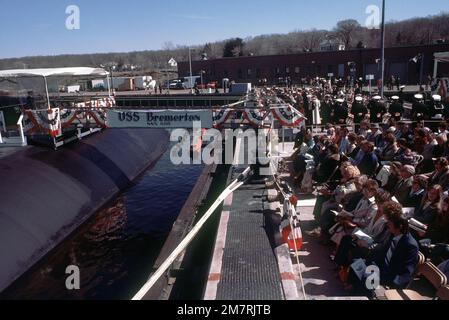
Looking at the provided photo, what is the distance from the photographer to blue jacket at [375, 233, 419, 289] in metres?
6.39

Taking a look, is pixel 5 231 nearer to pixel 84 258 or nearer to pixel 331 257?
pixel 84 258

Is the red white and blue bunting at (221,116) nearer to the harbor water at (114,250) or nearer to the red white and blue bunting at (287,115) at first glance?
the red white and blue bunting at (287,115)

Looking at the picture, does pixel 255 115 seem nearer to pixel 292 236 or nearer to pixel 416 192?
pixel 292 236

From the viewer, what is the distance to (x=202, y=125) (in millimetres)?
16797

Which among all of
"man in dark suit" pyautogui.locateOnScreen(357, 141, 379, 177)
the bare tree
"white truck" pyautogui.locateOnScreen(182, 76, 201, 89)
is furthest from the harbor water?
the bare tree

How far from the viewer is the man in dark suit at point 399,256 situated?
6.41 meters

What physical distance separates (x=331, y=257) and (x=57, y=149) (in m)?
14.8

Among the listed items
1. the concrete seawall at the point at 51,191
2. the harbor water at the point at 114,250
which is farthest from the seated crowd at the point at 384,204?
the concrete seawall at the point at 51,191

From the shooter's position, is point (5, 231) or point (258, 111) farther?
point (258, 111)

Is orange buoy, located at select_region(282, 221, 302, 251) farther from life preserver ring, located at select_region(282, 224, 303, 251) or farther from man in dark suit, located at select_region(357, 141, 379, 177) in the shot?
man in dark suit, located at select_region(357, 141, 379, 177)

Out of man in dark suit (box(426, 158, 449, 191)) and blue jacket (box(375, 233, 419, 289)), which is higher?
man in dark suit (box(426, 158, 449, 191))

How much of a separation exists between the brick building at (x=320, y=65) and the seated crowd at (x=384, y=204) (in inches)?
1761
